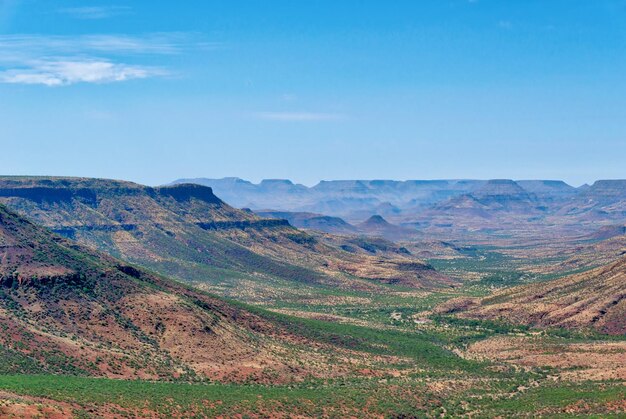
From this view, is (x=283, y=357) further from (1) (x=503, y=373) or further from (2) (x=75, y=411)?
(2) (x=75, y=411)

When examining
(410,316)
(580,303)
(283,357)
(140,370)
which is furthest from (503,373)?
(410,316)

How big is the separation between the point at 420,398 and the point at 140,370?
34.7 meters

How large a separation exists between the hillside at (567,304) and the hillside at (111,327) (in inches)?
2086

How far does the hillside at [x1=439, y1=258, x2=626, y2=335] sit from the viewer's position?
14150 cm

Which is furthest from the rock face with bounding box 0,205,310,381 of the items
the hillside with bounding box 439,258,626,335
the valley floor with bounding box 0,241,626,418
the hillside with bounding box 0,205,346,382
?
the hillside with bounding box 439,258,626,335

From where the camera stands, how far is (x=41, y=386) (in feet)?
257

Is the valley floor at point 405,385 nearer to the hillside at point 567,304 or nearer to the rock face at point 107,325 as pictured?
the hillside at point 567,304

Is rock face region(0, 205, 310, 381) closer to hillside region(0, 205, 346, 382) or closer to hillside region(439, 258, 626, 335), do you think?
hillside region(0, 205, 346, 382)

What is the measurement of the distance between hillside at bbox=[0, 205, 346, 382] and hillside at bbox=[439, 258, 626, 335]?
53.0m

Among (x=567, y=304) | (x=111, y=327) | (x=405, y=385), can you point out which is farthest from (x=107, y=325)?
(x=567, y=304)

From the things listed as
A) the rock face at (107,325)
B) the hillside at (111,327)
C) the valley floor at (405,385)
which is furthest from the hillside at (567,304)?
the rock face at (107,325)

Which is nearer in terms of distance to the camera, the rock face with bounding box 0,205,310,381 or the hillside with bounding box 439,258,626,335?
the rock face with bounding box 0,205,310,381

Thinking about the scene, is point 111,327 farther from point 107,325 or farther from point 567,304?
point 567,304

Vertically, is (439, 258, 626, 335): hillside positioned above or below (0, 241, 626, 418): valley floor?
above
